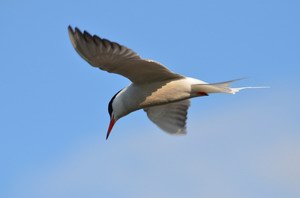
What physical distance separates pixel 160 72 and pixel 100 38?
3.68 ft

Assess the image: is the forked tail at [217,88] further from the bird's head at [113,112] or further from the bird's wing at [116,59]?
the bird's head at [113,112]

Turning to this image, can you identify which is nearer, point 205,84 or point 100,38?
point 100,38

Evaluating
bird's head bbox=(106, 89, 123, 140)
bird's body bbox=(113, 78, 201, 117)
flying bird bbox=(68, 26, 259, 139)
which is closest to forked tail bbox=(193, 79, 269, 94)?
flying bird bbox=(68, 26, 259, 139)

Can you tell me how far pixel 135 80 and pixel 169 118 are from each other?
197cm

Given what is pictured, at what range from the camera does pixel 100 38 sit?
803 cm

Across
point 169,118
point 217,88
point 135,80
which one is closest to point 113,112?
point 135,80

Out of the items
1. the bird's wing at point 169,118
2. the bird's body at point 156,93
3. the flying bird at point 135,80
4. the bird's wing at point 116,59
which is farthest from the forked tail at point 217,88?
the bird's wing at point 169,118

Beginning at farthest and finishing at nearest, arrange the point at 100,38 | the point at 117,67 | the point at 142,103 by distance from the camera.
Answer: the point at 142,103, the point at 117,67, the point at 100,38

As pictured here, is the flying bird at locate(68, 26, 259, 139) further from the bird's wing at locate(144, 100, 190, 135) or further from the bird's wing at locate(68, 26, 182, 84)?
the bird's wing at locate(144, 100, 190, 135)

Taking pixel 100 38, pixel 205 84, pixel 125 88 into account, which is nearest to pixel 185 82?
pixel 205 84

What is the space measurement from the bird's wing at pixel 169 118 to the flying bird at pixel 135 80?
102 centimetres

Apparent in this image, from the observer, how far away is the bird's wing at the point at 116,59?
8.04 meters

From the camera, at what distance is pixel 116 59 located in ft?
27.3

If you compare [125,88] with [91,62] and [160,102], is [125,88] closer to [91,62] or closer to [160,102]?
[160,102]
